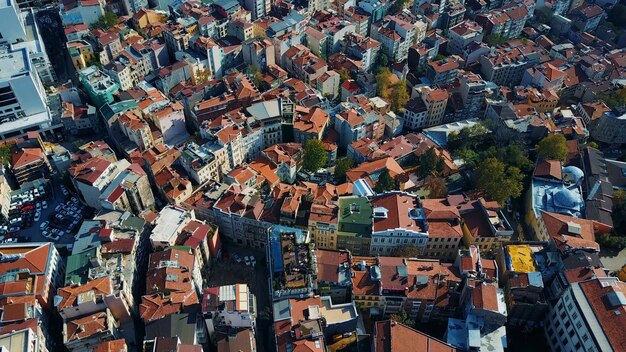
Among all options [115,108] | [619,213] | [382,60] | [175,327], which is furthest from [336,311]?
[382,60]

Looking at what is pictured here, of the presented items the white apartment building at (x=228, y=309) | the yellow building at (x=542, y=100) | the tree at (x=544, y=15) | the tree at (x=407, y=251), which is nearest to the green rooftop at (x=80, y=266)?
the white apartment building at (x=228, y=309)

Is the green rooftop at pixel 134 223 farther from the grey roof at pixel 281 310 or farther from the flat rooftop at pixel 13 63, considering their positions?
the flat rooftop at pixel 13 63

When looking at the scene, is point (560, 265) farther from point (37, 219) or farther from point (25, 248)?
point (37, 219)

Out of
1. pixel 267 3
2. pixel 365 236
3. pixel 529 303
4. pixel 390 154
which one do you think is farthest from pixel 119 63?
pixel 529 303

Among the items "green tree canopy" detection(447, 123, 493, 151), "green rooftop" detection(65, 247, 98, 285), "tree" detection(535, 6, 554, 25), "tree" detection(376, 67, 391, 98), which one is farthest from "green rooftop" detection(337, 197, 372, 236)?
"tree" detection(535, 6, 554, 25)

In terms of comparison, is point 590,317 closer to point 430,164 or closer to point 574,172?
point 574,172

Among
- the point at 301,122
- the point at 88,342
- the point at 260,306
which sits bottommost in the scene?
the point at 260,306

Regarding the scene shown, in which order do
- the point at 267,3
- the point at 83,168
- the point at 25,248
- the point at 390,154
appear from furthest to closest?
the point at 267,3
the point at 390,154
the point at 83,168
the point at 25,248
